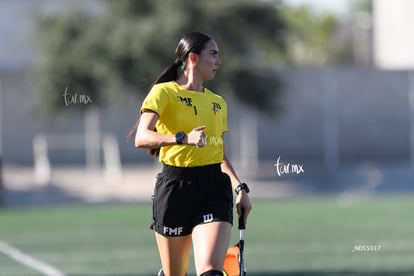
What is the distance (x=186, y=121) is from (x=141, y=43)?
1070 inches

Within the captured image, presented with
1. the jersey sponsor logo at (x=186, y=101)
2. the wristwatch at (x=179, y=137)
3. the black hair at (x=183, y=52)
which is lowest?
the wristwatch at (x=179, y=137)

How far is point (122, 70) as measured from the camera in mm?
35062

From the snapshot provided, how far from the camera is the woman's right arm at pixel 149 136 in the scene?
7438 millimetres

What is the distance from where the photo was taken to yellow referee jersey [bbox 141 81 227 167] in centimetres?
793

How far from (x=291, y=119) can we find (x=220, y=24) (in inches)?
272

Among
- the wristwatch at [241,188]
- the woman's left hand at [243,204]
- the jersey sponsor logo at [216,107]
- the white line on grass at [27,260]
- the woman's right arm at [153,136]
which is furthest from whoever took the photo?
the white line on grass at [27,260]

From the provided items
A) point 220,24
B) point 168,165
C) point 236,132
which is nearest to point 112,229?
point 168,165

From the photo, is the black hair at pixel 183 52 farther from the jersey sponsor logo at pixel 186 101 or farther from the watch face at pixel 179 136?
the watch face at pixel 179 136

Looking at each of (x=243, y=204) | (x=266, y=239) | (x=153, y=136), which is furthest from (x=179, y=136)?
(x=266, y=239)

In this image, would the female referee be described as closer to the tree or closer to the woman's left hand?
the woman's left hand

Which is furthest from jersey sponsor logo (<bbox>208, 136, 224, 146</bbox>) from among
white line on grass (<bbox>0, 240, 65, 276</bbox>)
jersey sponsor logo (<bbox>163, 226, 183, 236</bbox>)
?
white line on grass (<bbox>0, 240, 65, 276</bbox>)

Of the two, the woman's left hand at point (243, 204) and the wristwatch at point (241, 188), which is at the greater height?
the wristwatch at point (241, 188)

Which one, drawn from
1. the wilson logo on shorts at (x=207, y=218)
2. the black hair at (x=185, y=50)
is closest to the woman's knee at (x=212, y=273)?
the wilson logo on shorts at (x=207, y=218)

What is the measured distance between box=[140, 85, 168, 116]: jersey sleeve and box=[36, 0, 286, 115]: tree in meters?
25.4
